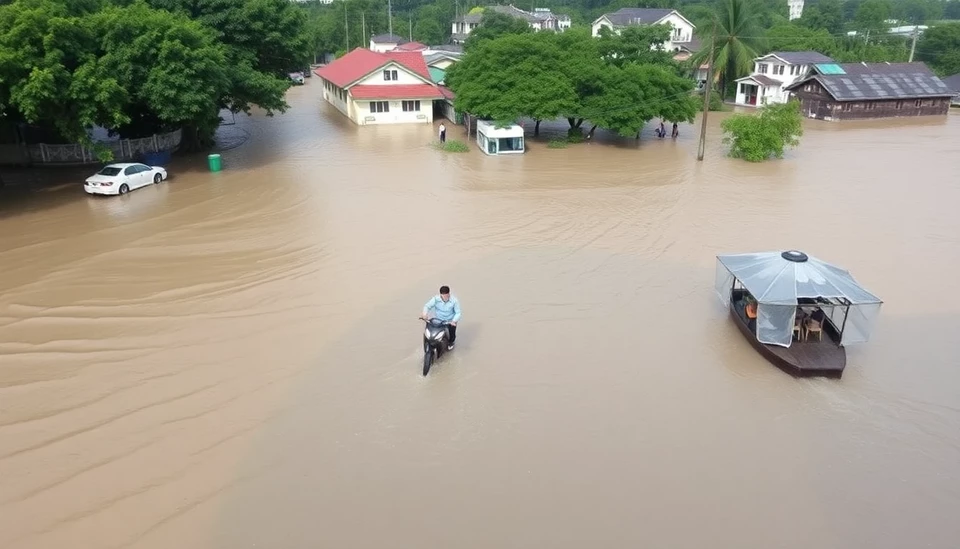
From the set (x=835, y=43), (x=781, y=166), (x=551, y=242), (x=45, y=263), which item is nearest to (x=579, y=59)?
(x=781, y=166)

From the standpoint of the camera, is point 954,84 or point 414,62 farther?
point 954,84

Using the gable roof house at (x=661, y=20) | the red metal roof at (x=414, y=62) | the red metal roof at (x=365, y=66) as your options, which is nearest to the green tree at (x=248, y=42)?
the red metal roof at (x=365, y=66)

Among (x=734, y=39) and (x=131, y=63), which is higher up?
(x=734, y=39)

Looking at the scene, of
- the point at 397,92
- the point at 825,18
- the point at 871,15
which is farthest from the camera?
the point at 871,15

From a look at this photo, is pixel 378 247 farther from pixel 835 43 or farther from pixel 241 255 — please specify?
pixel 835 43

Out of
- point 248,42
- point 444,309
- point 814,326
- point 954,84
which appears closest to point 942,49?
point 954,84

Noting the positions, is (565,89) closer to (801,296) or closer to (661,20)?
(801,296)
